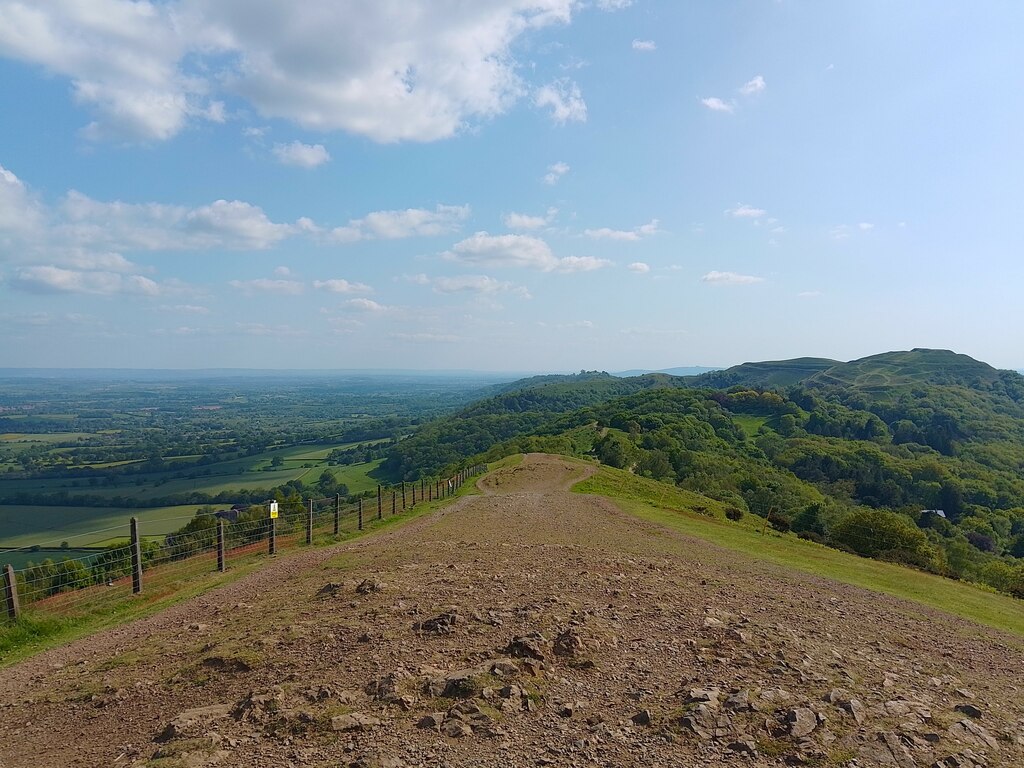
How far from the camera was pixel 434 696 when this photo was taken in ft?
23.2

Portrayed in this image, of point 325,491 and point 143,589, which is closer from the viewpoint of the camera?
point 143,589

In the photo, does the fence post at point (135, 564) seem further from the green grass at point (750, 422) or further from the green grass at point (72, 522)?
the green grass at point (750, 422)

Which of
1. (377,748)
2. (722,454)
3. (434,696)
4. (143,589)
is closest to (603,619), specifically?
(434,696)

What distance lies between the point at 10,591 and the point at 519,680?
34.4 feet

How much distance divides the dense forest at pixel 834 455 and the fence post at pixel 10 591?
32.8 m

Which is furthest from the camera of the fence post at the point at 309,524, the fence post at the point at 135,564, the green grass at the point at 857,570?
the fence post at the point at 309,524

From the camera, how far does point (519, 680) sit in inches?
295

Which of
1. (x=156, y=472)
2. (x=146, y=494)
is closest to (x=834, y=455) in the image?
(x=146, y=494)

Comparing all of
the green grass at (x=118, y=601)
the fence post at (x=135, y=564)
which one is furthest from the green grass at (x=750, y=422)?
the fence post at (x=135, y=564)

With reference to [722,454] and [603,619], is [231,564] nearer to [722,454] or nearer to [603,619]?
[603,619]

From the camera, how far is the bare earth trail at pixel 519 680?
6.19 metres

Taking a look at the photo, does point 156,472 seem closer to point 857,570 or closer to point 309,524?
point 309,524

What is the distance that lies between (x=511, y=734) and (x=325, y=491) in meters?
87.9

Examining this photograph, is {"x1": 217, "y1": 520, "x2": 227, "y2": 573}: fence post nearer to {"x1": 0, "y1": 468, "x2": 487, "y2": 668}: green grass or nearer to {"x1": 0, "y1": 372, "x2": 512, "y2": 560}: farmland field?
{"x1": 0, "y1": 468, "x2": 487, "y2": 668}: green grass
